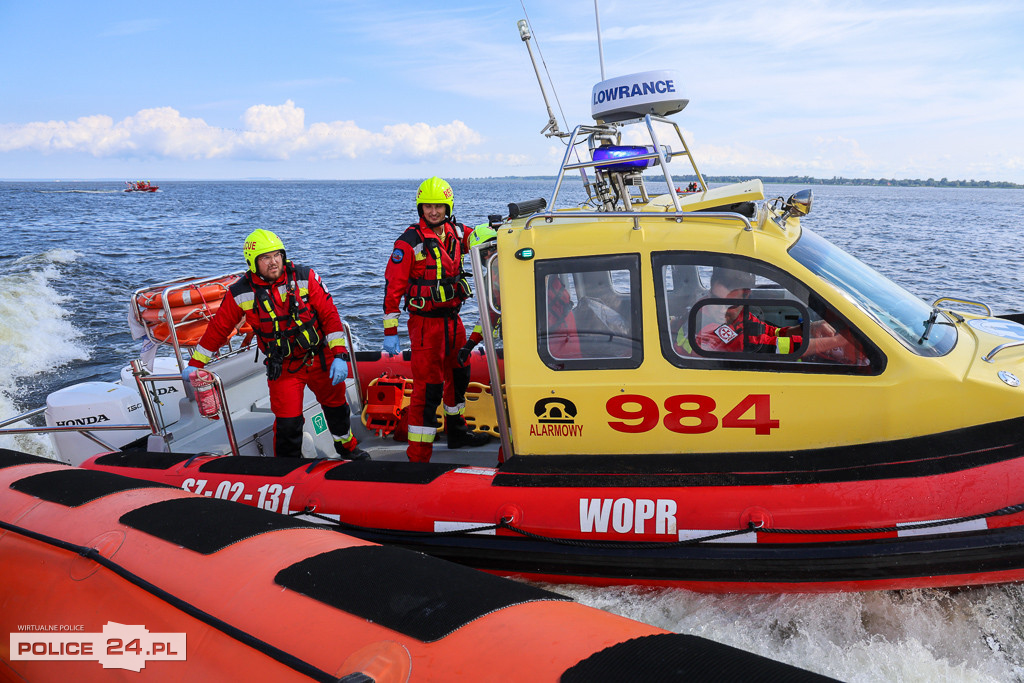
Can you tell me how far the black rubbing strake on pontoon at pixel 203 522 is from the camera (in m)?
2.41

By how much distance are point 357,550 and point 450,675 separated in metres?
0.78

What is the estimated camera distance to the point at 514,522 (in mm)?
2908

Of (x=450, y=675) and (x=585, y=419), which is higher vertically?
(x=585, y=419)

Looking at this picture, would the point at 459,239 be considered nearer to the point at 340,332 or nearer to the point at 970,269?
the point at 340,332

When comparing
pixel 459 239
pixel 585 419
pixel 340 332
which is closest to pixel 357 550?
pixel 585 419

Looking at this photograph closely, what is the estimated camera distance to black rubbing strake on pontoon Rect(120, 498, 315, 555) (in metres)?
2.41

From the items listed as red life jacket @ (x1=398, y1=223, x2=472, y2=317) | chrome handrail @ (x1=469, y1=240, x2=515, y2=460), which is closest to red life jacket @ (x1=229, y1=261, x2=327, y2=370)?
red life jacket @ (x1=398, y1=223, x2=472, y2=317)

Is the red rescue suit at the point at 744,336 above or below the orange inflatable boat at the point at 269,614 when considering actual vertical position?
above

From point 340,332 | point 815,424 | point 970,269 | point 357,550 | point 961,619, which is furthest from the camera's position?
point 970,269

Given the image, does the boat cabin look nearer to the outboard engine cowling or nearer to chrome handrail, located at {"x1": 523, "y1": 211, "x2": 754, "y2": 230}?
chrome handrail, located at {"x1": 523, "y1": 211, "x2": 754, "y2": 230}

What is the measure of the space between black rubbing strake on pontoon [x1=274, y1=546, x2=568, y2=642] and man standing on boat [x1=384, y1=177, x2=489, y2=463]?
1.85 metres

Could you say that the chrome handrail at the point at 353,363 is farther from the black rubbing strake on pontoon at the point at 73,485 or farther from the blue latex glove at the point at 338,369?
the black rubbing strake on pontoon at the point at 73,485

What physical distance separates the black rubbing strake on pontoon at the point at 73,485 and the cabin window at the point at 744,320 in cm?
265

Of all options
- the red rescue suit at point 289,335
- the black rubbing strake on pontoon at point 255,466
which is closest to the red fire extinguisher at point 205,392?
the red rescue suit at point 289,335
